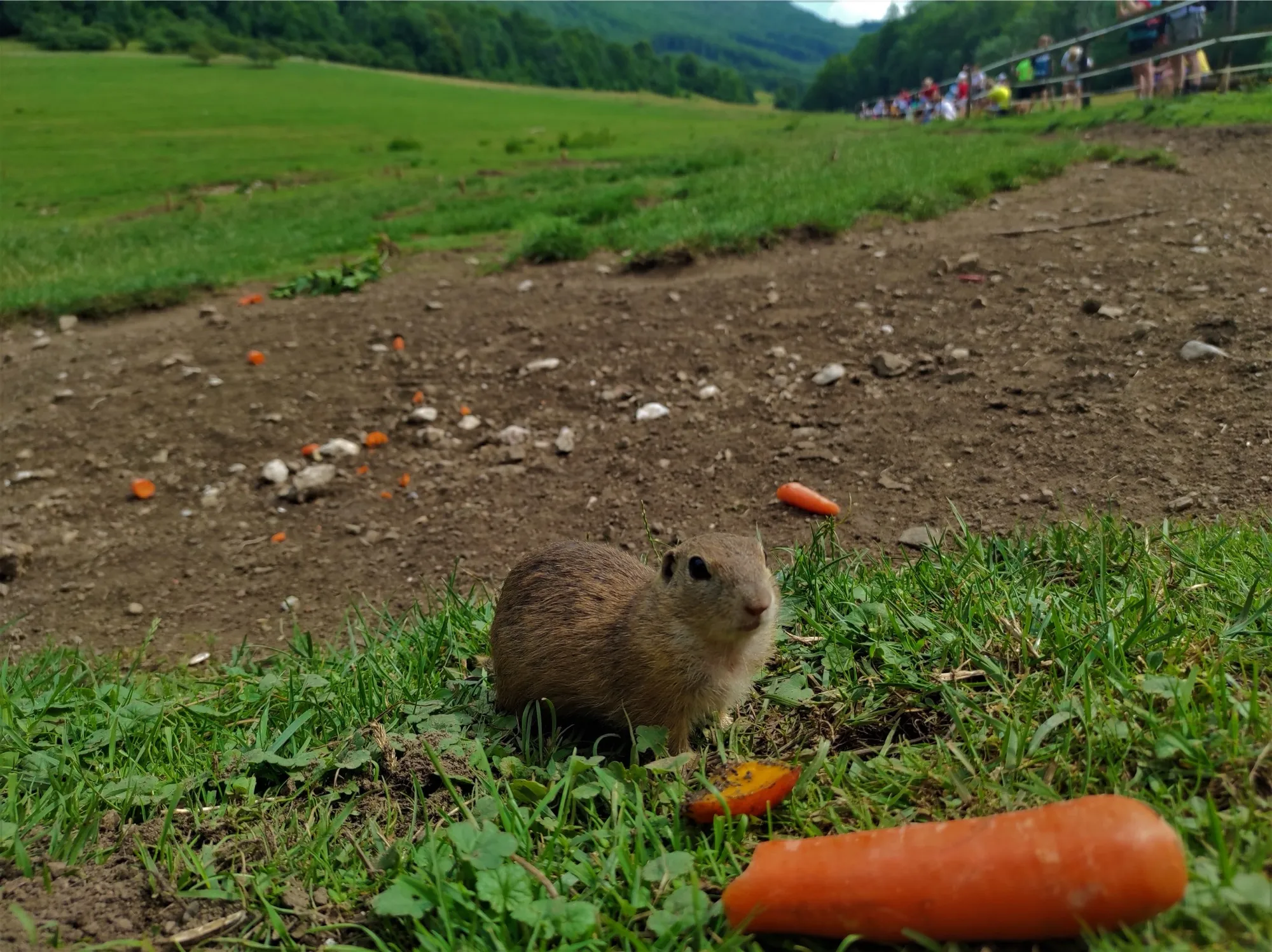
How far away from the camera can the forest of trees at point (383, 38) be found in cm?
2705

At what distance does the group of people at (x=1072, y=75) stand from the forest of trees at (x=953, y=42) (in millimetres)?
504

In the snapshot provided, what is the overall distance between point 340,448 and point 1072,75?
22917mm

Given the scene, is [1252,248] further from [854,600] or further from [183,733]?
[183,733]

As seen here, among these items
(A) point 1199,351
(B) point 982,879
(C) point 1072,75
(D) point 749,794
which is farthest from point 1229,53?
(B) point 982,879

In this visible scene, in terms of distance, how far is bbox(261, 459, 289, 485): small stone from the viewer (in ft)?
16.4

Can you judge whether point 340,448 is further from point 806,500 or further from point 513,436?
point 806,500

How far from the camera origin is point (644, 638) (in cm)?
231

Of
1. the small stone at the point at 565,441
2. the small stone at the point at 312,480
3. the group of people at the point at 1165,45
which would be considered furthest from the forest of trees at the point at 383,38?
the group of people at the point at 1165,45

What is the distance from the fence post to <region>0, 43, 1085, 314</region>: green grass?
12.0 feet

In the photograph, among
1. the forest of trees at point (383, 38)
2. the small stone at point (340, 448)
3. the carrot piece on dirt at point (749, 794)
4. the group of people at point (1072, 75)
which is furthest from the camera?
the forest of trees at point (383, 38)

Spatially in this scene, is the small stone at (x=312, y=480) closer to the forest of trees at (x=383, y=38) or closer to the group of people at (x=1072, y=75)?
the group of people at (x=1072, y=75)

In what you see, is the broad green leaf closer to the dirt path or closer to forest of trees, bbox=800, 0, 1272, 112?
the dirt path

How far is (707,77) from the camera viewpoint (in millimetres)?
109250

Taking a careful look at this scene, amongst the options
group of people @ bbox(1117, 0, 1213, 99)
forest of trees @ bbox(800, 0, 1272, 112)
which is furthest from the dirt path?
forest of trees @ bbox(800, 0, 1272, 112)
